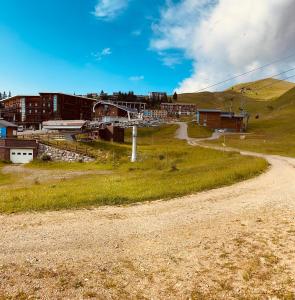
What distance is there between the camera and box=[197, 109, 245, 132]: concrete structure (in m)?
128

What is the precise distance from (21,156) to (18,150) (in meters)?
1.22

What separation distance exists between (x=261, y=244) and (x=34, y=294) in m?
9.21

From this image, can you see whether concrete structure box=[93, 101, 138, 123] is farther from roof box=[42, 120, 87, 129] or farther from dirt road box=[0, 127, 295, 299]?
dirt road box=[0, 127, 295, 299]

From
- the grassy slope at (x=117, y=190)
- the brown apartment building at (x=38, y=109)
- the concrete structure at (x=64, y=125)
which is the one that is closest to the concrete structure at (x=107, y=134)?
the concrete structure at (x=64, y=125)

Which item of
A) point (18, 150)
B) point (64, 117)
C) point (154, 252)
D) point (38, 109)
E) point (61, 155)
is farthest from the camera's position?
point (64, 117)

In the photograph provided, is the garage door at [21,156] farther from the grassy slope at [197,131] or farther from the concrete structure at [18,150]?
the grassy slope at [197,131]

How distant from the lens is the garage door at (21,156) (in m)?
60.2

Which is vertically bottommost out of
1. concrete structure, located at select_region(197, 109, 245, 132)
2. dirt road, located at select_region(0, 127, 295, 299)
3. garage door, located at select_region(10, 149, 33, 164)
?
garage door, located at select_region(10, 149, 33, 164)

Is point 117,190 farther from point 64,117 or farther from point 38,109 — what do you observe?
point 38,109

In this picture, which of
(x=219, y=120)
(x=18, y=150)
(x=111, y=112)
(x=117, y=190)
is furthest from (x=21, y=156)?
(x=219, y=120)

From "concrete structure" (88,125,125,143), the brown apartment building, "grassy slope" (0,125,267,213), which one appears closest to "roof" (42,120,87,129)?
"concrete structure" (88,125,125,143)

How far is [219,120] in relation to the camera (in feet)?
420

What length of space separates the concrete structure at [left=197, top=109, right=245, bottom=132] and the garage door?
8085 centimetres

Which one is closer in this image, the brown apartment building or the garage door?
the garage door
